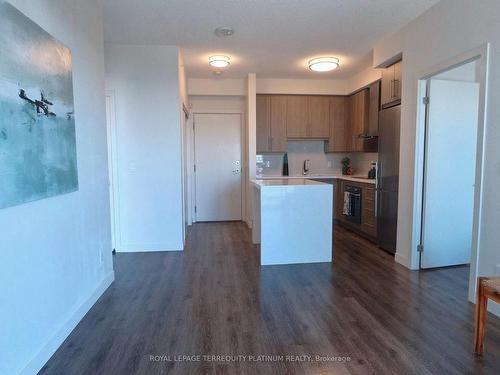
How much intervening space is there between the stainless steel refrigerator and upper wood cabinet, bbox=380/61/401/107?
10 centimetres

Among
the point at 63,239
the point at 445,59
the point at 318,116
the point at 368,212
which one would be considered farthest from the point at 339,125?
the point at 63,239

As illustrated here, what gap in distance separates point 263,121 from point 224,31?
2197mm

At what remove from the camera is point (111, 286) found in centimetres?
284

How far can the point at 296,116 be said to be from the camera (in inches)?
215

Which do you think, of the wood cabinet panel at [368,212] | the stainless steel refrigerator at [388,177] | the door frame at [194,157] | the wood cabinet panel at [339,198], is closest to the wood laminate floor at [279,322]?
the stainless steel refrigerator at [388,177]

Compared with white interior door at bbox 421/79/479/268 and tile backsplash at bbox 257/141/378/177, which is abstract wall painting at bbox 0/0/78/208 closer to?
white interior door at bbox 421/79/479/268

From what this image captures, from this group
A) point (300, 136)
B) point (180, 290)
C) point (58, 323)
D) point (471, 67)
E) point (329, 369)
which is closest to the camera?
point (329, 369)

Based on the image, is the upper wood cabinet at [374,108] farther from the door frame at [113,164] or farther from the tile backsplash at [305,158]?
the door frame at [113,164]

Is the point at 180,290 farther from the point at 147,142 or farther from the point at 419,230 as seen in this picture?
the point at 419,230

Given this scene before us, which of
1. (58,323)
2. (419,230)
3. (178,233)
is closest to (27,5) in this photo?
(58,323)

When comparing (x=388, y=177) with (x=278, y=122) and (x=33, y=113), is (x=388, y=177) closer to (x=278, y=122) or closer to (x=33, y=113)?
(x=278, y=122)

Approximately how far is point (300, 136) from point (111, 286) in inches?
154

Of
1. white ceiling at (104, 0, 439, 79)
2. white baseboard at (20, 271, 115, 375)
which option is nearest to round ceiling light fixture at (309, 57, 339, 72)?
white ceiling at (104, 0, 439, 79)

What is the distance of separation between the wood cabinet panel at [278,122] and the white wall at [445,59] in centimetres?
187
